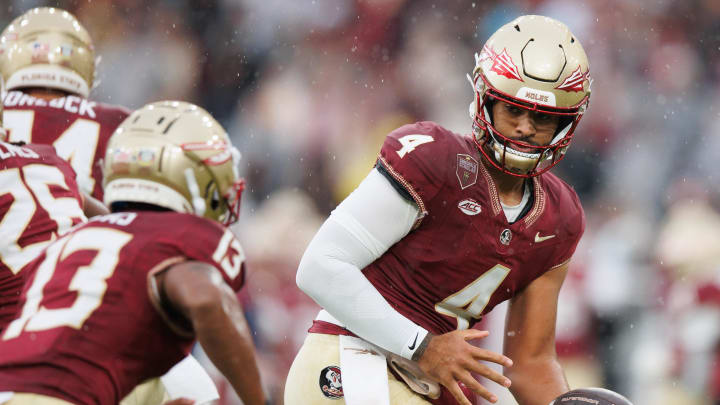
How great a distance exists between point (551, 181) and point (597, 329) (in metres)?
3.49

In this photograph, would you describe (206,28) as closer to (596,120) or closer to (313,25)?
(313,25)

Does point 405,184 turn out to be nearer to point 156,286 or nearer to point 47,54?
point 156,286

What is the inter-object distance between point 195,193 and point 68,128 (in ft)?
6.12

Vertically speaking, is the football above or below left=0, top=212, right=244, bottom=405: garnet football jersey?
below

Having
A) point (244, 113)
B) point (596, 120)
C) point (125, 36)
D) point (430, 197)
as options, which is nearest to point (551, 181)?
point (430, 197)

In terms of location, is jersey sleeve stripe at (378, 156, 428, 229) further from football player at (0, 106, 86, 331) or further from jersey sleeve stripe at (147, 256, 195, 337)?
football player at (0, 106, 86, 331)

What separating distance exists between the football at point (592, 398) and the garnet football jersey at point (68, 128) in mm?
2202

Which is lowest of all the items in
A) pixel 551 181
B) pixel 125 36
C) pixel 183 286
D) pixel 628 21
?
pixel 125 36

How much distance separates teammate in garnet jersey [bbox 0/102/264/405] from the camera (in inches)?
88.9

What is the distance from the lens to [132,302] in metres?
2.31

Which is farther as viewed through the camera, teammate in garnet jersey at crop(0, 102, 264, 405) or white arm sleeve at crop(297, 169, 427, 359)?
white arm sleeve at crop(297, 169, 427, 359)

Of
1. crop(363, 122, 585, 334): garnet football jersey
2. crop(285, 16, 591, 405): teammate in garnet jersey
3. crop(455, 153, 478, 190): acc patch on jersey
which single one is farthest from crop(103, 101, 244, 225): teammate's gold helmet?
crop(455, 153, 478, 190): acc patch on jersey

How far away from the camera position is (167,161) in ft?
8.29

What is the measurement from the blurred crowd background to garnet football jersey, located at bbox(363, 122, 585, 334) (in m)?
3.08
